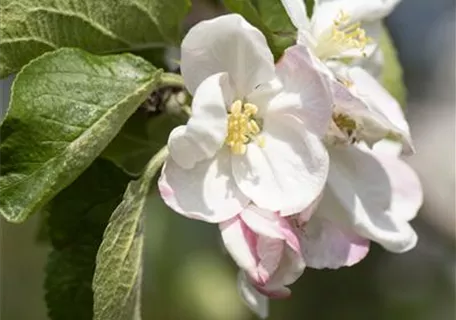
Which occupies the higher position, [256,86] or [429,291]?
[256,86]

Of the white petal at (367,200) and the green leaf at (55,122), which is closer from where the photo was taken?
the green leaf at (55,122)

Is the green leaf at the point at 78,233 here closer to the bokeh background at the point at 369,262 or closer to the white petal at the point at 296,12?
the white petal at the point at 296,12

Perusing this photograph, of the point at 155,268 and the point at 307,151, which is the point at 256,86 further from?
the point at 155,268

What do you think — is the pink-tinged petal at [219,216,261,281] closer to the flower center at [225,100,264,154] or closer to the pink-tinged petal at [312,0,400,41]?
the flower center at [225,100,264,154]

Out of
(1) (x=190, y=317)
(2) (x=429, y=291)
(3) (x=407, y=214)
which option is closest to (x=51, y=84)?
(3) (x=407, y=214)

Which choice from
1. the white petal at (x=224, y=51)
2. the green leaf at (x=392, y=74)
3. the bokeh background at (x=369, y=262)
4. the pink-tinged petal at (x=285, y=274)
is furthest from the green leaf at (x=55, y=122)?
the bokeh background at (x=369, y=262)
